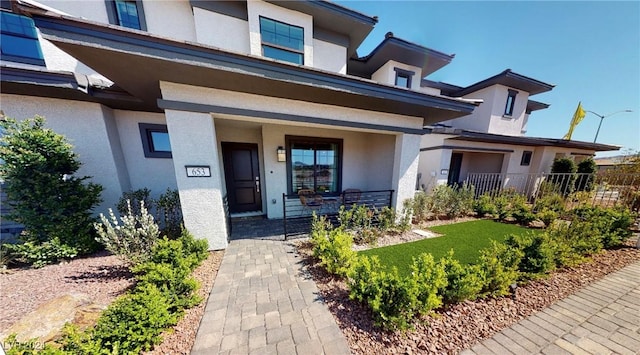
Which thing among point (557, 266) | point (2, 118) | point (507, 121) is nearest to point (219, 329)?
point (557, 266)

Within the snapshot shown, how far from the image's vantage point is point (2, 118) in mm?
3725

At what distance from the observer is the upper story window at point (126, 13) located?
4730mm

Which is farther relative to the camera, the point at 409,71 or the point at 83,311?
the point at 409,71

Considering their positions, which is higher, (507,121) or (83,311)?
(507,121)

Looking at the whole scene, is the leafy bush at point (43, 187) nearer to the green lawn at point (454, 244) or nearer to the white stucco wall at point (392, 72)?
the green lawn at point (454, 244)

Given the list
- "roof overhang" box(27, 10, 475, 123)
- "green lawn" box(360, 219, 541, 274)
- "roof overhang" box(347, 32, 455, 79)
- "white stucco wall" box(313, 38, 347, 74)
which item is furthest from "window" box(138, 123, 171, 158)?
"roof overhang" box(347, 32, 455, 79)

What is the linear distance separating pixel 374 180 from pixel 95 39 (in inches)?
267

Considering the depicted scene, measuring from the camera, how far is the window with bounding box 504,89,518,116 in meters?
9.90

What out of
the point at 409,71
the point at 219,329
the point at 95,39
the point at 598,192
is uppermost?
the point at 409,71

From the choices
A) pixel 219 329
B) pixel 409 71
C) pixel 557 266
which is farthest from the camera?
pixel 409 71

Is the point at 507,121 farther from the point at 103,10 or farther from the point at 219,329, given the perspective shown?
the point at 103,10

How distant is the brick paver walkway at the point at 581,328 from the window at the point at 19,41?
32.2 ft

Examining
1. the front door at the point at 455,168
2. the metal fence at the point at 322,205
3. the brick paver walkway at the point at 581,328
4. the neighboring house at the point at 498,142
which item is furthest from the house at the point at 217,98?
the front door at the point at 455,168

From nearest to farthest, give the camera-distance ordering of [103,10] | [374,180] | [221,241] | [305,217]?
1. [221,241]
2. [103,10]
3. [305,217]
4. [374,180]
